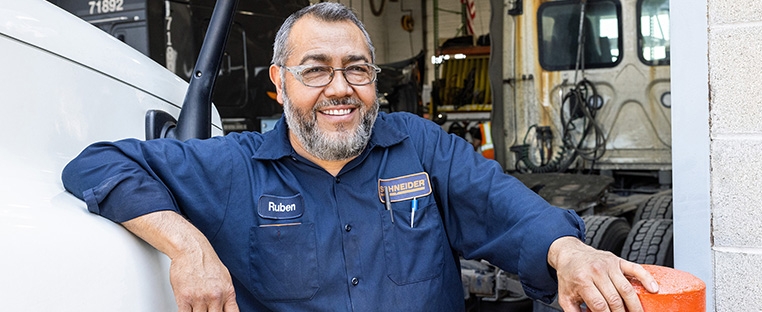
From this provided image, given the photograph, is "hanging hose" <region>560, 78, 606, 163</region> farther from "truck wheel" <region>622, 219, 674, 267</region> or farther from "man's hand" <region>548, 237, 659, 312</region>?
"man's hand" <region>548, 237, 659, 312</region>

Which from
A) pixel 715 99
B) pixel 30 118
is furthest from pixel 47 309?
pixel 715 99

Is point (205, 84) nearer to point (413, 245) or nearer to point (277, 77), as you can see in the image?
point (277, 77)

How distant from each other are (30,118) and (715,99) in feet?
5.69

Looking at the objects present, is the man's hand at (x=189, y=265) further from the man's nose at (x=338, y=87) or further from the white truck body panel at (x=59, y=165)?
the man's nose at (x=338, y=87)

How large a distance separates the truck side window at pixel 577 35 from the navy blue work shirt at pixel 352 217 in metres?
4.09

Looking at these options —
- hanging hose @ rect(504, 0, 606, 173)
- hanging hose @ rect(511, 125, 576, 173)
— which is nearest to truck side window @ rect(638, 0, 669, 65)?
hanging hose @ rect(504, 0, 606, 173)

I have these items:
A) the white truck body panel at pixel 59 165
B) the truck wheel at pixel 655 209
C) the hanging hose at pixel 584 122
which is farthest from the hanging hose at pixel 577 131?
the white truck body panel at pixel 59 165

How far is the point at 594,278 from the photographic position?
146cm

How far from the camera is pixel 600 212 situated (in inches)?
204

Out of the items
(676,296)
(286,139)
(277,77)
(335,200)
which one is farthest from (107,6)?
(676,296)

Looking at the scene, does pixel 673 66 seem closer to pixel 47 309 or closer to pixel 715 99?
pixel 715 99

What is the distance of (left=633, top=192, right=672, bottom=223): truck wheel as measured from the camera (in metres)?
4.91

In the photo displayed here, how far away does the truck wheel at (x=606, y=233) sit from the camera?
4059mm

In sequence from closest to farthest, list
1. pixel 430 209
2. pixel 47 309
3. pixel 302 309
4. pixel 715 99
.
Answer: pixel 47 309, pixel 302 309, pixel 430 209, pixel 715 99
